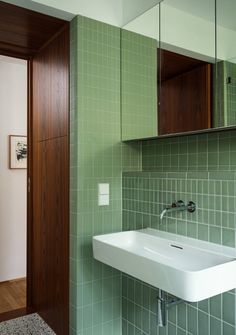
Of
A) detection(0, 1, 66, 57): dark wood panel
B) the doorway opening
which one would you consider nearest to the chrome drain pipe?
detection(0, 1, 66, 57): dark wood panel

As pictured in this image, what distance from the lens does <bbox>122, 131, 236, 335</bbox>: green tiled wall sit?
55.7 inches

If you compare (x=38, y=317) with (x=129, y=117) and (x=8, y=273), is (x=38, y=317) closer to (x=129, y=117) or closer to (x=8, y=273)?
(x=8, y=273)

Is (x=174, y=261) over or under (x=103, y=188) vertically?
under

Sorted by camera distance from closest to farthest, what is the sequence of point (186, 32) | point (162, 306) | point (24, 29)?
point (162, 306)
point (186, 32)
point (24, 29)

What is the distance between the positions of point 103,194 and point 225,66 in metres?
1.04

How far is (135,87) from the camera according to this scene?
207cm

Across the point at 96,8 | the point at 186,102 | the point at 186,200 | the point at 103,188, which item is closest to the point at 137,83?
the point at 186,102

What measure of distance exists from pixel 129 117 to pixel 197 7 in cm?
77

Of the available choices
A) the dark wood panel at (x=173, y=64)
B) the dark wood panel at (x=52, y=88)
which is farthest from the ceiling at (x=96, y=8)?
the dark wood panel at (x=173, y=64)

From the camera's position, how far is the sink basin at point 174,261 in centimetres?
114

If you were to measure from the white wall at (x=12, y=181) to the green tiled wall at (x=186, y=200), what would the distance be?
165cm

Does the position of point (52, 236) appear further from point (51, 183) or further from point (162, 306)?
point (162, 306)

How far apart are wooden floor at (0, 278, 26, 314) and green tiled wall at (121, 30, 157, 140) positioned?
6.01 feet

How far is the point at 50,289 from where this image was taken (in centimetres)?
219
